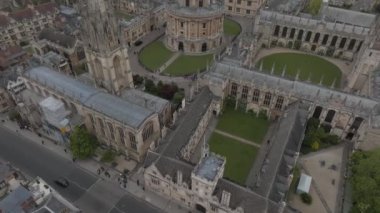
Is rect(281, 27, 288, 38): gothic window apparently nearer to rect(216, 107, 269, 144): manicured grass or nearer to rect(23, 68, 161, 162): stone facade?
rect(216, 107, 269, 144): manicured grass

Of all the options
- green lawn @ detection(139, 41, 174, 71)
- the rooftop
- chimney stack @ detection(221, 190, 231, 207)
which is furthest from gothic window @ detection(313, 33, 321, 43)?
chimney stack @ detection(221, 190, 231, 207)

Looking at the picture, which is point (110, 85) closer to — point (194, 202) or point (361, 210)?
point (194, 202)

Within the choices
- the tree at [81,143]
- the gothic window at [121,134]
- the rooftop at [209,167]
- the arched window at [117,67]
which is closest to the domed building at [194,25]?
the arched window at [117,67]

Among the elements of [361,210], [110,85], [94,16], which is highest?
[94,16]

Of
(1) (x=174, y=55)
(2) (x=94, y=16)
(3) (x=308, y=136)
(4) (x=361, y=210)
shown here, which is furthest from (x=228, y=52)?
(4) (x=361, y=210)

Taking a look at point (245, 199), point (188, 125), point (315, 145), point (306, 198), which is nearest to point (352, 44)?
point (315, 145)

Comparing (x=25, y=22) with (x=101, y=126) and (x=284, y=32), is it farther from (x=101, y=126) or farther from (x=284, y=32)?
(x=284, y=32)
